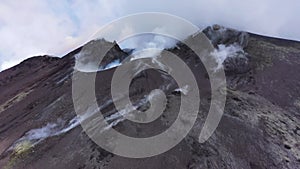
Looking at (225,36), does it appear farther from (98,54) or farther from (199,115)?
(199,115)

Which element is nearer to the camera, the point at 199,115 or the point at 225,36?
the point at 199,115

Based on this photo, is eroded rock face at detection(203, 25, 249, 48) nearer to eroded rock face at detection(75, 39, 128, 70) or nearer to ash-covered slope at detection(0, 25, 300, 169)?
ash-covered slope at detection(0, 25, 300, 169)

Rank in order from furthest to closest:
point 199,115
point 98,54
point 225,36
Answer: point 98,54, point 225,36, point 199,115

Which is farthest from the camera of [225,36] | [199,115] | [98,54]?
[98,54]

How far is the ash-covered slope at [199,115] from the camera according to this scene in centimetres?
4281

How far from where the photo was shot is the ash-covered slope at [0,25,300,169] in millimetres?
42812

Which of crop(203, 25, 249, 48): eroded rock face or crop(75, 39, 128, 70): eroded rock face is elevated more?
crop(75, 39, 128, 70): eroded rock face

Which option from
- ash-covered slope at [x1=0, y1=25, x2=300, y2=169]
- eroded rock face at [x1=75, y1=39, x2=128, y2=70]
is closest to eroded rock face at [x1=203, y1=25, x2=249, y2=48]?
ash-covered slope at [x1=0, y1=25, x2=300, y2=169]

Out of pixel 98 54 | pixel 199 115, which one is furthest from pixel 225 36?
pixel 199 115

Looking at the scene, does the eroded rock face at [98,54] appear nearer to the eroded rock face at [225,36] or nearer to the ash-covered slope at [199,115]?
the ash-covered slope at [199,115]

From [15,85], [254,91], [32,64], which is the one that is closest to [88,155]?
[254,91]

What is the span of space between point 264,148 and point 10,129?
33.6 metres

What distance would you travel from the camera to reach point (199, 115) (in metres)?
49.0

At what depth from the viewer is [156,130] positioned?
45.7m
